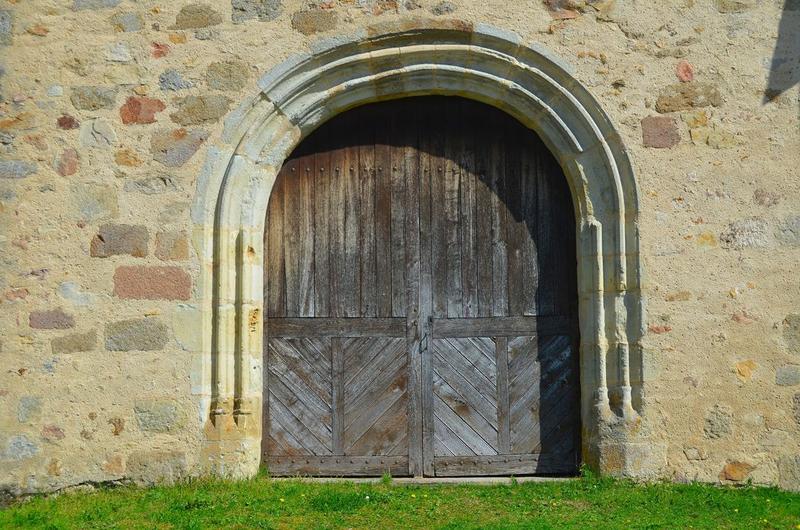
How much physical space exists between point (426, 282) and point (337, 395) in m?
0.90

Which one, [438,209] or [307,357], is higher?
[438,209]

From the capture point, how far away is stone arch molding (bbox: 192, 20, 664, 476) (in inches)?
199

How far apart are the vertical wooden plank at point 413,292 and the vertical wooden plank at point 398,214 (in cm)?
2

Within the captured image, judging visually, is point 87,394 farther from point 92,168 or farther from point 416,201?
point 416,201

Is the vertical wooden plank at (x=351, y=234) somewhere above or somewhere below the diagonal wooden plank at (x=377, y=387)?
above

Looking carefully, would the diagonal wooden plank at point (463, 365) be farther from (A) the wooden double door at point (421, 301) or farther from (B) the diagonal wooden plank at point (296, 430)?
(B) the diagonal wooden plank at point (296, 430)

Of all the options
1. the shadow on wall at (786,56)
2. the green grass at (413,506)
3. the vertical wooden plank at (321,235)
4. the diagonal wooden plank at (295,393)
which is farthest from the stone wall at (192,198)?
the vertical wooden plank at (321,235)

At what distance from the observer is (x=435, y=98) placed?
18.4 feet

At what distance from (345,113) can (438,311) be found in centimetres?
139

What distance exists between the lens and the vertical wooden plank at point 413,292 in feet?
17.8

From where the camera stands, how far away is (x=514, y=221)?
Answer: 5.52 m

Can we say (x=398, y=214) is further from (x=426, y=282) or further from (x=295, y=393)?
(x=295, y=393)

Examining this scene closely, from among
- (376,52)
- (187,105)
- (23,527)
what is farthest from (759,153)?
(23,527)

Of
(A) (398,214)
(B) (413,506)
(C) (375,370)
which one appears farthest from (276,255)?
(B) (413,506)
